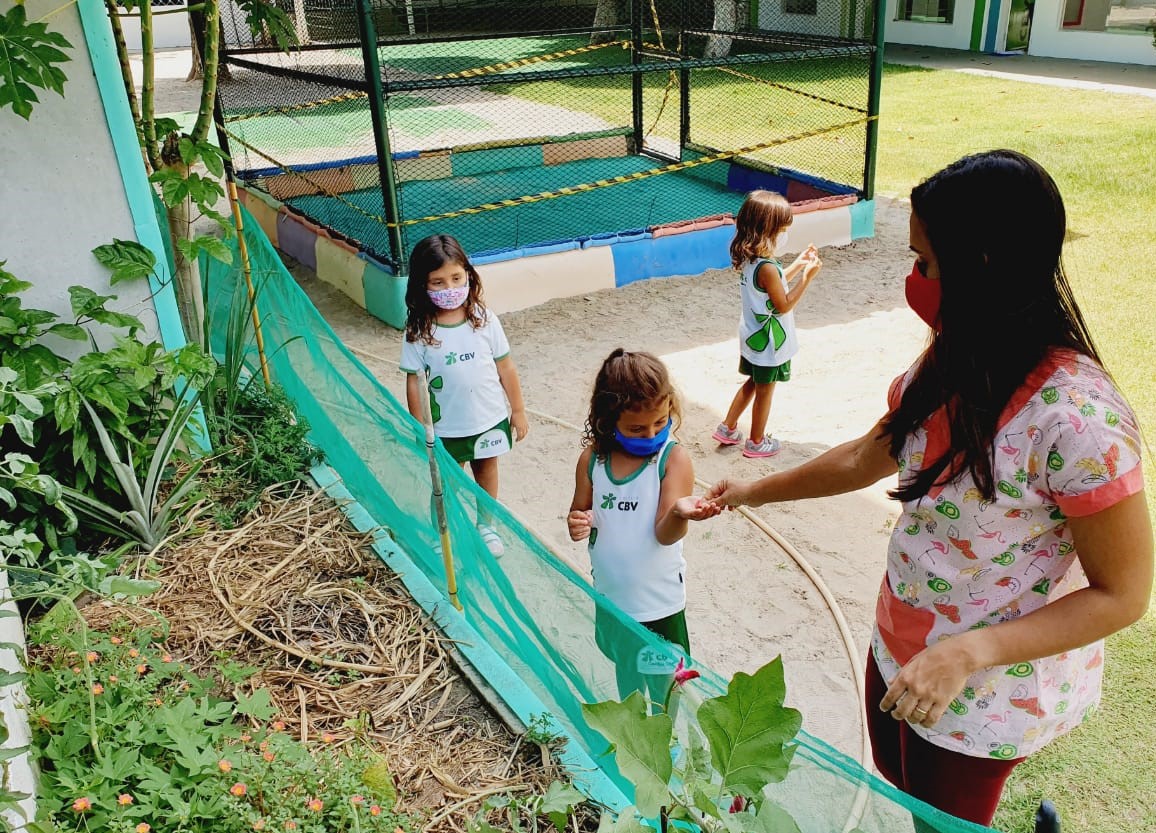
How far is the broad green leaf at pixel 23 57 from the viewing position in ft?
8.97

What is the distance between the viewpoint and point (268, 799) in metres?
2.10

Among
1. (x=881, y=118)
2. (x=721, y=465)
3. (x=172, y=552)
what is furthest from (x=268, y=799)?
(x=881, y=118)

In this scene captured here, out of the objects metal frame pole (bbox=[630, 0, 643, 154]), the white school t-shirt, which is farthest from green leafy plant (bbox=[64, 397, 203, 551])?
metal frame pole (bbox=[630, 0, 643, 154])

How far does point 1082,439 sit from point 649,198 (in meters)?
7.60

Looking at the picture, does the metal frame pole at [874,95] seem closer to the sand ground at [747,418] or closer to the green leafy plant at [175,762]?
the sand ground at [747,418]

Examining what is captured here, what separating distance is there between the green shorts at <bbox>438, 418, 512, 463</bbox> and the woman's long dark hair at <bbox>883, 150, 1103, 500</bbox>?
2.24 m

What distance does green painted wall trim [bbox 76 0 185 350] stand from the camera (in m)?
3.11

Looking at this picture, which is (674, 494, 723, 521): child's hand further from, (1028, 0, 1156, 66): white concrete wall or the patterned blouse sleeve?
(1028, 0, 1156, 66): white concrete wall

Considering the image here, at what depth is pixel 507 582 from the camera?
250 cm

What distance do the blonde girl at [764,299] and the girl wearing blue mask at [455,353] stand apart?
1367 mm

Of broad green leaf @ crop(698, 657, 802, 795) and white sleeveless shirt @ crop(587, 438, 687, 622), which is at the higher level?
broad green leaf @ crop(698, 657, 802, 795)

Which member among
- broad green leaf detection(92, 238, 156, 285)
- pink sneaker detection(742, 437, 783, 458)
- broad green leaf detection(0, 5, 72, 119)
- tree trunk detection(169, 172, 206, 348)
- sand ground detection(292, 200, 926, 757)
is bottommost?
sand ground detection(292, 200, 926, 757)

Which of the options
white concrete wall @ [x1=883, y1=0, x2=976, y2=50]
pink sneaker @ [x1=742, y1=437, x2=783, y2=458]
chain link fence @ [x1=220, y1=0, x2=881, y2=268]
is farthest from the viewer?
white concrete wall @ [x1=883, y1=0, x2=976, y2=50]

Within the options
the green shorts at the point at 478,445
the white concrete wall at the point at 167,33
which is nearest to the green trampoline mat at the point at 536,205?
the green shorts at the point at 478,445
